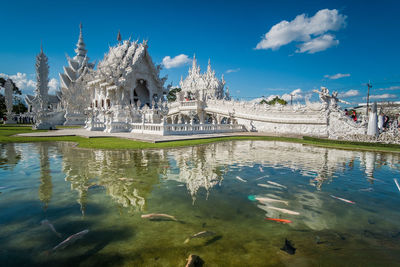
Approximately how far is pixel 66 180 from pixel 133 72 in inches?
1171

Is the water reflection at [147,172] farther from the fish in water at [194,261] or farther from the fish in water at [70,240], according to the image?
the fish in water at [194,261]

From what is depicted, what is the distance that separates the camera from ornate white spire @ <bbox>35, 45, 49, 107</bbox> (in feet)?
85.0

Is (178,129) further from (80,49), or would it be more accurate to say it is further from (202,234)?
(80,49)

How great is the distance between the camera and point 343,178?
6000mm

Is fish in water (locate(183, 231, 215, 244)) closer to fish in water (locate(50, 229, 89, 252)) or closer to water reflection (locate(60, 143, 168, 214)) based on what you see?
water reflection (locate(60, 143, 168, 214))

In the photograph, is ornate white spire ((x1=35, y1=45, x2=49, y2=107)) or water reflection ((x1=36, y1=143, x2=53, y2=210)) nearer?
water reflection ((x1=36, y1=143, x2=53, y2=210))

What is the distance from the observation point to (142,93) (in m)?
37.3

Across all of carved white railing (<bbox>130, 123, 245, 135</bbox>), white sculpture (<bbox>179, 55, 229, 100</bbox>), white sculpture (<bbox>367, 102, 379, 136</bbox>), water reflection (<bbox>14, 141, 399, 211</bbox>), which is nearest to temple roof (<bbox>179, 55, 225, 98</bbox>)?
white sculpture (<bbox>179, 55, 229, 100</bbox>)

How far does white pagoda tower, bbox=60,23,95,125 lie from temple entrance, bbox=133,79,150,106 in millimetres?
9108

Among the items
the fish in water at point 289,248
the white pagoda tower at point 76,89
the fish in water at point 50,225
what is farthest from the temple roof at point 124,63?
the fish in water at point 289,248

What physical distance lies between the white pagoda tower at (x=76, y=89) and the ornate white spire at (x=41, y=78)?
953cm

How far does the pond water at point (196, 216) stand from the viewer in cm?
252

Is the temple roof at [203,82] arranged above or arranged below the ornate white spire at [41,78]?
above

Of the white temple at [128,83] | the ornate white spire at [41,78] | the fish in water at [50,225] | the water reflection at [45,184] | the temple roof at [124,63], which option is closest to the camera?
the fish in water at [50,225]
